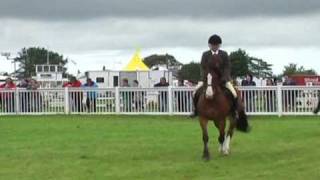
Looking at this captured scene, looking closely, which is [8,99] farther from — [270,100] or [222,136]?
[222,136]

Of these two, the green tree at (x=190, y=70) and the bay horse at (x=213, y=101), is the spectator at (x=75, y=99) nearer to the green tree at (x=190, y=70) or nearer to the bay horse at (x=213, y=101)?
the bay horse at (x=213, y=101)

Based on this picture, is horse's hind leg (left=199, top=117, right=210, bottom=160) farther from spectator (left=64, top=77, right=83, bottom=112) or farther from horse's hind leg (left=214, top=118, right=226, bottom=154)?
spectator (left=64, top=77, right=83, bottom=112)

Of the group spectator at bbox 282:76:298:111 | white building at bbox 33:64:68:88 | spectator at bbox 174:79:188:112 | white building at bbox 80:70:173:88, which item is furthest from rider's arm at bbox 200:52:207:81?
white building at bbox 33:64:68:88

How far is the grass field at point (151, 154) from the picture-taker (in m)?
13.0

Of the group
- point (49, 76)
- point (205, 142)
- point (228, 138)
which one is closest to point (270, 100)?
point (228, 138)

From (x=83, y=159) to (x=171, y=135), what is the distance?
621 centimetres

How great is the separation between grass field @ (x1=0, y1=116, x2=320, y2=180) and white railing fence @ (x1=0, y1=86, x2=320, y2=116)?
6726 mm

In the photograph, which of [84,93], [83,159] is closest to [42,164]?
[83,159]

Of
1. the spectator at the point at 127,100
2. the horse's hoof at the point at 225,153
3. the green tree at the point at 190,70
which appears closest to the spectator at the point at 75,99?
the spectator at the point at 127,100

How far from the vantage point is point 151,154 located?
52.7ft

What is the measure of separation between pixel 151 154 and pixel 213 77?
2.18m

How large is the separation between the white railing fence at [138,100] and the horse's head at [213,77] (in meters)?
15.8

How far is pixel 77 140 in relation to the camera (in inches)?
776

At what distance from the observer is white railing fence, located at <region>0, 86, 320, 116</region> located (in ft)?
102
